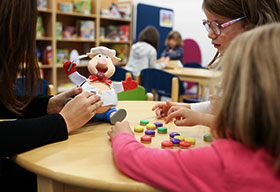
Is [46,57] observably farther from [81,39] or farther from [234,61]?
[234,61]

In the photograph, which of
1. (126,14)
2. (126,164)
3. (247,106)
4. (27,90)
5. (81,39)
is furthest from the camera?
(126,14)

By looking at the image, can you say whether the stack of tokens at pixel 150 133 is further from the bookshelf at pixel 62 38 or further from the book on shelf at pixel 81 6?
the book on shelf at pixel 81 6

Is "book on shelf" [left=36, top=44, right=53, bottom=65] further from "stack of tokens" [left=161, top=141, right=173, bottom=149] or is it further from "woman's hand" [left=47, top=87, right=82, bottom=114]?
"stack of tokens" [left=161, top=141, right=173, bottom=149]

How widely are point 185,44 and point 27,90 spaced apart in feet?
15.5

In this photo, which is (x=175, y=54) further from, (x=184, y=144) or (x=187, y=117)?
(x=184, y=144)

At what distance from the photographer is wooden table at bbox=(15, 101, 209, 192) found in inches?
25.9

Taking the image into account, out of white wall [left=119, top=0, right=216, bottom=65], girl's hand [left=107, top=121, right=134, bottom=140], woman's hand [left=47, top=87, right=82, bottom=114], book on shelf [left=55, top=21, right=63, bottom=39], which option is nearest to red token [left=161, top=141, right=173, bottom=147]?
girl's hand [left=107, top=121, right=134, bottom=140]

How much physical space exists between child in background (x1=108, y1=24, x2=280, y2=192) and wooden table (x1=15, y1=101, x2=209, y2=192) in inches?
2.2

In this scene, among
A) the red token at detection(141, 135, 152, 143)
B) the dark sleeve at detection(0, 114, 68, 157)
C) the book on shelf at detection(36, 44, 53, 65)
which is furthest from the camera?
the book on shelf at detection(36, 44, 53, 65)

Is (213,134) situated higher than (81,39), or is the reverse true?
(81,39)

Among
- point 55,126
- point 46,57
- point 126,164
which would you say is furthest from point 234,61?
point 46,57

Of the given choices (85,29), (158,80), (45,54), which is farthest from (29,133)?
(85,29)

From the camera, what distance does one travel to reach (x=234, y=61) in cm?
61

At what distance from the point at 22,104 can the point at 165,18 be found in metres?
4.65
